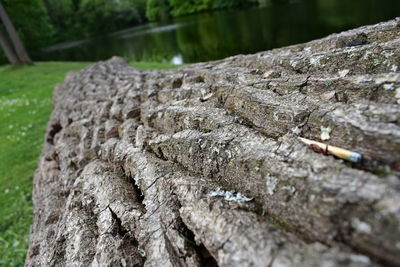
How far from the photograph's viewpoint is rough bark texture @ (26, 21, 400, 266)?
138 cm

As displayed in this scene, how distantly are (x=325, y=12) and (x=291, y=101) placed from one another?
1992cm

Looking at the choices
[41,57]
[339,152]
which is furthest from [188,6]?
[339,152]

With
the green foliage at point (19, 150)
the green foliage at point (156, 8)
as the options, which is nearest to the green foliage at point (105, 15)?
the green foliage at point (156, 8)

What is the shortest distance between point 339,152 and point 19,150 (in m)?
8.68

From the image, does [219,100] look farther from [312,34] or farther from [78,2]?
[78,2]

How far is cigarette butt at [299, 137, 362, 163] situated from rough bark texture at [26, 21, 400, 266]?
45 mm

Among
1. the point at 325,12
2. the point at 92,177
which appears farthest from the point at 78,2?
the point at 92,177

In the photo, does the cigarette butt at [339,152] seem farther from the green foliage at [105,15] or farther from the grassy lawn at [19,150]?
the green foliage at [105,15]

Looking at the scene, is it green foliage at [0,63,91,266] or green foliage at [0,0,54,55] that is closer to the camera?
green foliage at [0,63,91,266]

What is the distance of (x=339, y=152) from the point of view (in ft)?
5.54

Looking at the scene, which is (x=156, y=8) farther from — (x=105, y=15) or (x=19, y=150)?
(x=19, y=150)

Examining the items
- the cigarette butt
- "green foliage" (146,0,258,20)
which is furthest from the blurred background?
the cigarette butt

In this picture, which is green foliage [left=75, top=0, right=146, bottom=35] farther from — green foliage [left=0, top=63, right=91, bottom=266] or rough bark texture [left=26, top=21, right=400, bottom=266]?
rough bark texture [left=26, top=21, right=400, bottom=266]

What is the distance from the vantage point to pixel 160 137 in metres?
2.92
